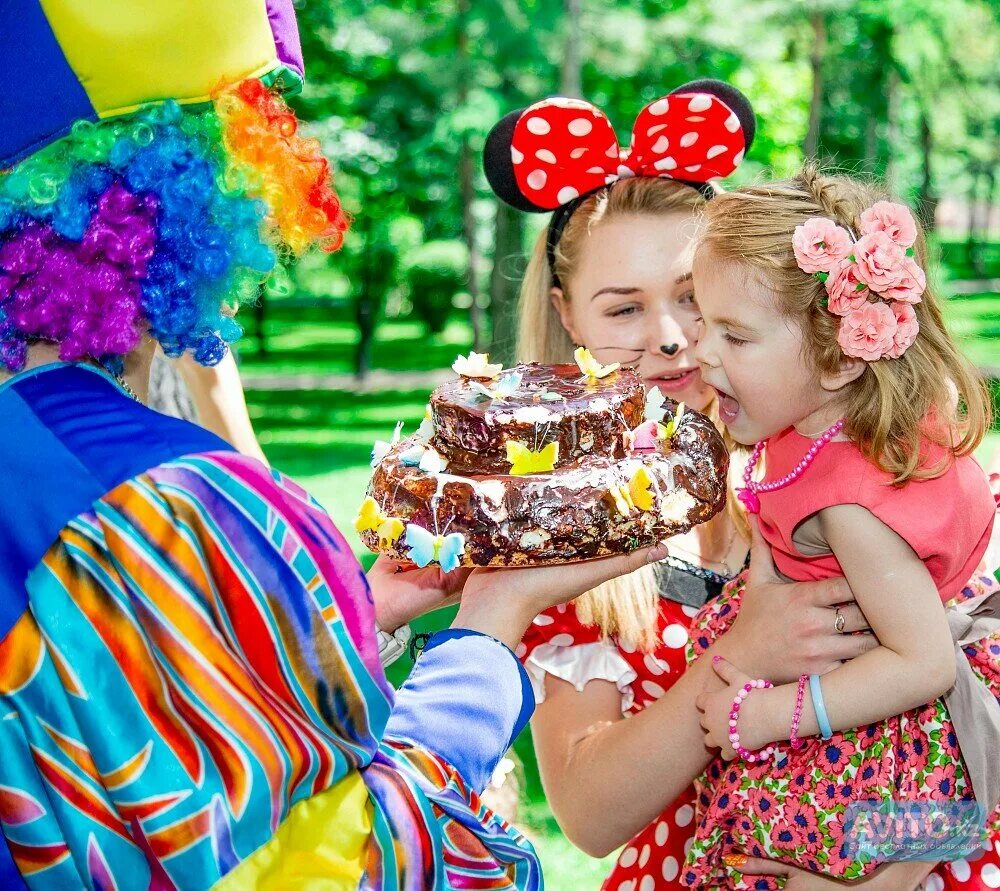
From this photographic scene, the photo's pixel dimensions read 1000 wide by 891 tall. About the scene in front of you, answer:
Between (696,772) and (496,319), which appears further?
(496,319)

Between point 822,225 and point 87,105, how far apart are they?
1349 millimetres

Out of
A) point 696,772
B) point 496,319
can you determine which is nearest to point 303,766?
point 696,772

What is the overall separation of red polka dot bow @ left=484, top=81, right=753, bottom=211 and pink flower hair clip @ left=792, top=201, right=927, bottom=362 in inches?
30.1

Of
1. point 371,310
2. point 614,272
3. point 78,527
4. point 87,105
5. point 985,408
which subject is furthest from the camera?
point 371,310

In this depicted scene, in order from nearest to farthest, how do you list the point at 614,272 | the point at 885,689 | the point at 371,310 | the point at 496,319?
the point at 885,689 → the point at 614,272 → the point at 496,319 → the point at 371,310

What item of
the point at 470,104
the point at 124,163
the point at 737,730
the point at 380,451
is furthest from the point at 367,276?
the point at 124,163

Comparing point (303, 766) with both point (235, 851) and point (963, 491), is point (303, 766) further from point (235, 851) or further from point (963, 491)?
point (963, 491)

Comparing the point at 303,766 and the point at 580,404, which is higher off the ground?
the point at 580,404

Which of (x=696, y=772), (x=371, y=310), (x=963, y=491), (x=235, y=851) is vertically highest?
(x=963, y=491)

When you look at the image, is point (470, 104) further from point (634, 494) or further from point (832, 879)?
point (832, 879)

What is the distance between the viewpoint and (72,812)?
1359 mm

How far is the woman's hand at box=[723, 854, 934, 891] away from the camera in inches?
87.7

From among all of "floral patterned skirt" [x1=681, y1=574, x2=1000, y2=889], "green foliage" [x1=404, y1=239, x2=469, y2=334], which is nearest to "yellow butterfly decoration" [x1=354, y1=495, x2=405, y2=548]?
"floral patterned skirt" [x1=681, y1=574, x2=1000, y2=889]

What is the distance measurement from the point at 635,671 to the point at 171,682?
1476 mm
